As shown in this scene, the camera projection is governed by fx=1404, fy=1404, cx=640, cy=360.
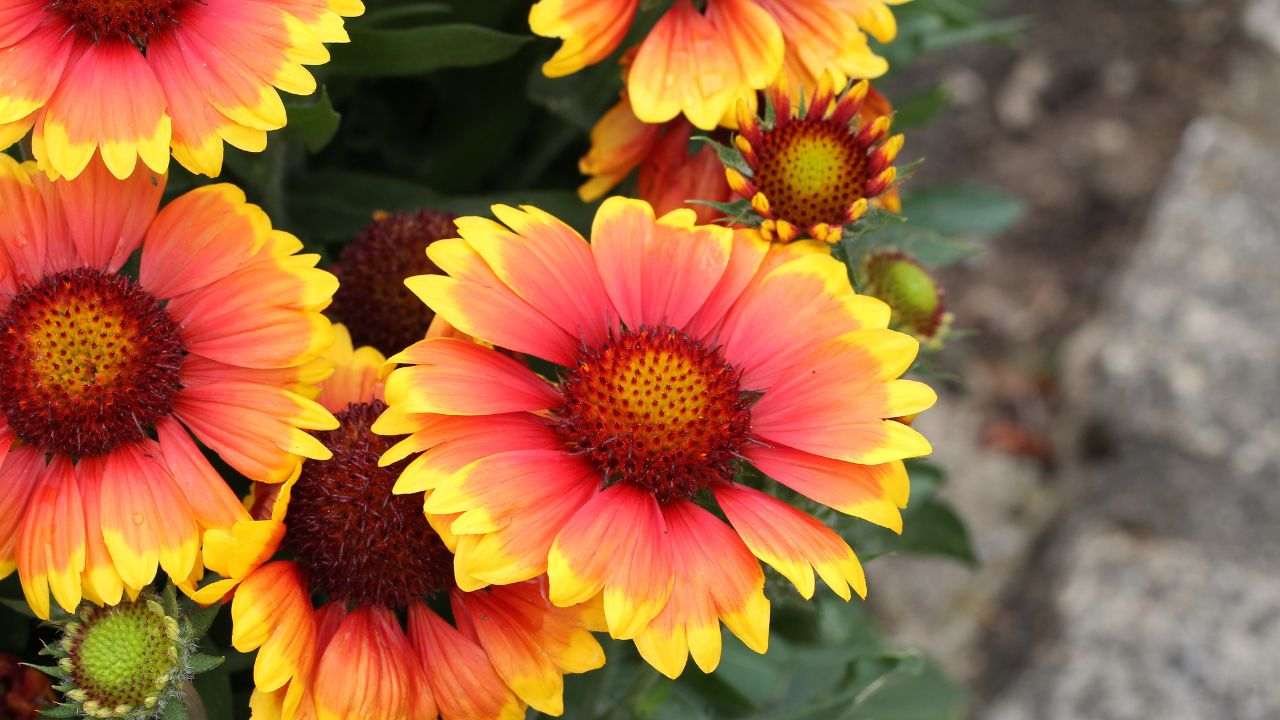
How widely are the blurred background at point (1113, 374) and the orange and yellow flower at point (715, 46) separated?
72 centimetres

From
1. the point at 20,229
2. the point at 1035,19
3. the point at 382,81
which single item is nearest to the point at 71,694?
the point at 20,229

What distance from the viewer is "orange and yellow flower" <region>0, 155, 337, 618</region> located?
87 centimetres

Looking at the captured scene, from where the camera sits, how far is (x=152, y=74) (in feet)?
3.09

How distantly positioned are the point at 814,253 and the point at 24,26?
56cm

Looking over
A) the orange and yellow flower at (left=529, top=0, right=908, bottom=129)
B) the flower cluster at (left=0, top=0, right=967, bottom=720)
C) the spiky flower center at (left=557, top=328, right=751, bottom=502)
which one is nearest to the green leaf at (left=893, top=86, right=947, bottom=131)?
the orange and yellow flower at (left=529, top=0, right=908, bottom=129)

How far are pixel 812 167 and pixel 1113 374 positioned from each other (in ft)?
4.87

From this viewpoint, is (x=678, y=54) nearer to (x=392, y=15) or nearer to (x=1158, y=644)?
A: (x=392, y=15)

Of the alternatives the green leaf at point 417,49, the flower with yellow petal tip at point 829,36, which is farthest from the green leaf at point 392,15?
the flower with yellow petal tip at point 829,36

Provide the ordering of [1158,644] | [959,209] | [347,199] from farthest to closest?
1. [1158,644]
2. [959,209]
3. [347,199]

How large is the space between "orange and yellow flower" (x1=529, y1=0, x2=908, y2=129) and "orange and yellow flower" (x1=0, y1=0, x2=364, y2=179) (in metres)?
0.17

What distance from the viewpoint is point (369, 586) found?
917 millimetres

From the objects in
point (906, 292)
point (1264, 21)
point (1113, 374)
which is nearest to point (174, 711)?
point (906, 292)

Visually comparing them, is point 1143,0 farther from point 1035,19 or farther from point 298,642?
point 298,642

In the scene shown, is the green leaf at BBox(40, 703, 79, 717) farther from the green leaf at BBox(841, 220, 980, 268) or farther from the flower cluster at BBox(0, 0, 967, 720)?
the green leaf at BBox(841, 220, 980, 268)
